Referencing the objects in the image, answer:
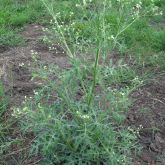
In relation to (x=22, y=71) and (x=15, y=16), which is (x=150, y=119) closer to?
(x=22, y=71)

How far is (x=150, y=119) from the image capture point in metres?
4.42

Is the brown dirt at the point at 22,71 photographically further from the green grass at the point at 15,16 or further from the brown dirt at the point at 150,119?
the brown dirt at the point at 150,119

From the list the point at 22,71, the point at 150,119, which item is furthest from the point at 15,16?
the point at 150,119

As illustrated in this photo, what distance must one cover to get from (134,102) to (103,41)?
1299 millimetres

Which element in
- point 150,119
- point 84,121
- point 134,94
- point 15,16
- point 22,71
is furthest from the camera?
point 15,16

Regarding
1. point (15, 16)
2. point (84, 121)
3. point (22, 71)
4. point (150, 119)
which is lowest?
point (150, 119)

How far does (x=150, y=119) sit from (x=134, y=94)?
0.46 metres

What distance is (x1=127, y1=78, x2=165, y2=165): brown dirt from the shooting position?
4.02 meters

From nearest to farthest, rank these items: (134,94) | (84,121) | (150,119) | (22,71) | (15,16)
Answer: (84,121), (150,119), (134,94), (22,71), (15,16)

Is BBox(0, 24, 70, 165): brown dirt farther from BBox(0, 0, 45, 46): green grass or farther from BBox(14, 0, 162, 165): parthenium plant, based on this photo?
BBox(14, 0, 162, 165): parthenium plant

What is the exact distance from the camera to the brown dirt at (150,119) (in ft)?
13.2

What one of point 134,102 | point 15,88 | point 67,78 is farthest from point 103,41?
point 15,88

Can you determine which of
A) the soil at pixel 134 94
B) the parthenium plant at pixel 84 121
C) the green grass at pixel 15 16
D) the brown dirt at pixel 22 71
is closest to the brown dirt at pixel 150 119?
the soil at pixel 134 94

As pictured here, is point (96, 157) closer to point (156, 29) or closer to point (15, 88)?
point (15, 88)
